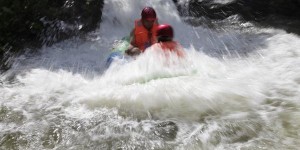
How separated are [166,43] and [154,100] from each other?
3.73 feet

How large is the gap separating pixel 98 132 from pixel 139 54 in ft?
6.73

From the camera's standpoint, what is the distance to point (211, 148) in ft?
12.7

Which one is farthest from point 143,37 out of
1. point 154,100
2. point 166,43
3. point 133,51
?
point 154,100

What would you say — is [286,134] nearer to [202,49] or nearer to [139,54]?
[139,54]

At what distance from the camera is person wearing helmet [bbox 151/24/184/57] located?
5668 mm

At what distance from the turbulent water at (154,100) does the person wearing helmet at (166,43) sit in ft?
0.41

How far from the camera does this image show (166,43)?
226 inches

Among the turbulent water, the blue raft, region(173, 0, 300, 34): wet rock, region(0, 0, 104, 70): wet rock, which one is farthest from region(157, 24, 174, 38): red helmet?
region(173, 0, 300, 34): wet rock

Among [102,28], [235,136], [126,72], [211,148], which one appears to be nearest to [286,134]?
[235,136]

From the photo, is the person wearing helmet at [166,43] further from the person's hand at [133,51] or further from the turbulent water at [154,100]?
the person's hand at [133,51]

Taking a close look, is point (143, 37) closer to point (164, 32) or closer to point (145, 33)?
point (145, 33)

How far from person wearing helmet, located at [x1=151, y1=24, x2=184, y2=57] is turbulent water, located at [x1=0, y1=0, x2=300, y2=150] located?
4.9 inches

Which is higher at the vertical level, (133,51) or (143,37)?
(143,37)

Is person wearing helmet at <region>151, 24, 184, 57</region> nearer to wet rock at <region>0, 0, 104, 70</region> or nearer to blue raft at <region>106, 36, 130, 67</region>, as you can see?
blue raft at <region>106, 36, 130, 67</region>
